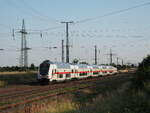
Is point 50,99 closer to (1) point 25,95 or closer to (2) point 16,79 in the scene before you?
(1) point 25,95

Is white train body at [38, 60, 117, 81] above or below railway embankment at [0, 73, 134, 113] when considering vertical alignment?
above

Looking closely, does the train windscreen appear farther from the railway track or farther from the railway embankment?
the railway embankment

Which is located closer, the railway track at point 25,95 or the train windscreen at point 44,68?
the railway track at point 25,95

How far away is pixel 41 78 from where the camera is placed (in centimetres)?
3441

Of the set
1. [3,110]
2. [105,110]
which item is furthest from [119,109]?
[3,110]

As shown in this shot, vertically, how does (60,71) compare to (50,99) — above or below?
above

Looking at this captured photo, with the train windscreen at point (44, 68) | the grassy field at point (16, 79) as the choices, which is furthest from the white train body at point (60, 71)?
the grassy field at point (16, 79)

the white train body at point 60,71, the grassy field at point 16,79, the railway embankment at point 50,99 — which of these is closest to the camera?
the railway embankment at point 50,99

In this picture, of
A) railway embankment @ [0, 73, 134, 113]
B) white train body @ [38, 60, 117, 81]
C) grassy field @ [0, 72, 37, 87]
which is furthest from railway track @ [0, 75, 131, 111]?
grassy field @ [0, 72, 37, 87]

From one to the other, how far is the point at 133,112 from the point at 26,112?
5395mm

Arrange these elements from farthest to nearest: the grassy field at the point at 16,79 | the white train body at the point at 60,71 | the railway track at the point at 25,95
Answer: the grassy field at the point at 16,79 < the white train body at the point at 60,71 < the railway track at the point at 25,95

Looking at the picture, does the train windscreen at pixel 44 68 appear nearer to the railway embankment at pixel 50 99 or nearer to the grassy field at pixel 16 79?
the grassy field at pixel 16 79

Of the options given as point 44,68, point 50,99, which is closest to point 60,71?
point 44,68

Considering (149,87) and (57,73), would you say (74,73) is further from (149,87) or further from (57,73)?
(149,87)
